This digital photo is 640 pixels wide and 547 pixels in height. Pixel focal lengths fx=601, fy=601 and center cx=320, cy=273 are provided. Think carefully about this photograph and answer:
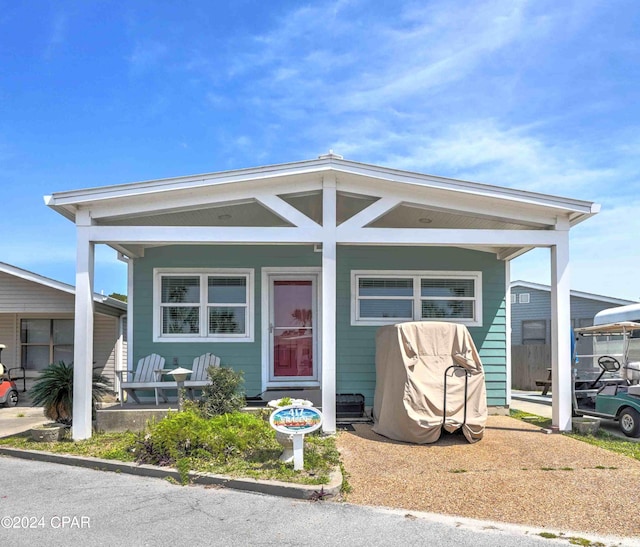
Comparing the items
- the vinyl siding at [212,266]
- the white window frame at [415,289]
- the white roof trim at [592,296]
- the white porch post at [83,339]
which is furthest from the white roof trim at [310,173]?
the white roof trim at [592,296]

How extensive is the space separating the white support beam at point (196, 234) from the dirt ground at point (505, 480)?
2683 mm

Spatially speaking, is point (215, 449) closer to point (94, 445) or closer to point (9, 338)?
point (94, 445)

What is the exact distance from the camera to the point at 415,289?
10.4 m

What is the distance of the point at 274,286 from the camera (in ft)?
34.2

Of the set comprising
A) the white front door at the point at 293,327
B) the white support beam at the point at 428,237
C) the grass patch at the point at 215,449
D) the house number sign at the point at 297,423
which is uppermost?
the white support beam at the point at 428,237

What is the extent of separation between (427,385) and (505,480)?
6.98ft

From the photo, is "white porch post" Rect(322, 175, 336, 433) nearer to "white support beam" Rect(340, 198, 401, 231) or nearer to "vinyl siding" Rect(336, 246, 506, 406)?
"white support beam" Rect(340, 198, 401, 231)

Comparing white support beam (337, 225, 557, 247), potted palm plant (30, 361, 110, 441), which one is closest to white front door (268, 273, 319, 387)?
white support beam (337, 225, 557, 247)

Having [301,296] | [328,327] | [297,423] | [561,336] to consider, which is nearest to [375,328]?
[301,296]

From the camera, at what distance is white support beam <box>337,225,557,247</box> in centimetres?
788

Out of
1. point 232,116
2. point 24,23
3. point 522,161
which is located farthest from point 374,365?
point 24,23

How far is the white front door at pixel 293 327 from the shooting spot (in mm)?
10328

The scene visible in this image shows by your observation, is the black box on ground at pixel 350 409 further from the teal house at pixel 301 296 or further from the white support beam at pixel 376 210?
the white support beam at pixel 376 210

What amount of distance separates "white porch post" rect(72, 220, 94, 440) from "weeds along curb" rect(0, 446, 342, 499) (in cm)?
65
